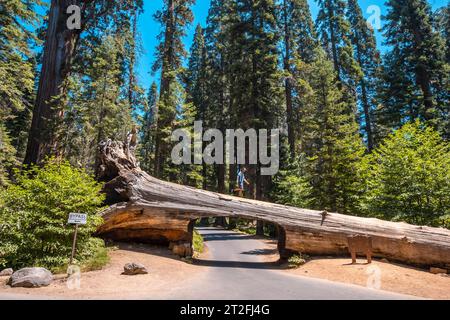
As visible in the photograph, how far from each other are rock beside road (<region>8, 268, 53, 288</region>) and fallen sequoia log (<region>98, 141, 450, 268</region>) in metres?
3.74

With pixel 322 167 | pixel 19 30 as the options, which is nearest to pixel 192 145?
pixel 322 167

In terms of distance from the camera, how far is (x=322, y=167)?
15.9 metres

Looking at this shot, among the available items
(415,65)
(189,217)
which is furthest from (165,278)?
(415,65)

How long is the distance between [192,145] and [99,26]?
43.6ft

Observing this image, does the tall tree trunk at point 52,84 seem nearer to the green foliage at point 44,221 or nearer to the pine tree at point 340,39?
the green foliage at point 44,221

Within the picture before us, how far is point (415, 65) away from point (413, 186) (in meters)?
16.1

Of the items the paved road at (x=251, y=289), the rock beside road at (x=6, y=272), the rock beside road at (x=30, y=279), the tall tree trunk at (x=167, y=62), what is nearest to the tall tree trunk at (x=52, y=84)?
the rock beside road at (x=6, y=272)

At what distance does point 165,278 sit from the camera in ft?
24.2

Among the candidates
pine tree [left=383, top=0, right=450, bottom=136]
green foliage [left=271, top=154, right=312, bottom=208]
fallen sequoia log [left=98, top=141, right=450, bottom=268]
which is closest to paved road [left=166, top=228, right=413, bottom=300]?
fallen sequoia log [left=98, top=141, right=450, bottom=268]

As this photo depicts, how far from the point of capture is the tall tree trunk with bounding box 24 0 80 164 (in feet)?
38.9

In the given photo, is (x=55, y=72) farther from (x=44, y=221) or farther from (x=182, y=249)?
(x=182, y=249)

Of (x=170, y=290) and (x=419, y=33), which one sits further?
(x=419, y=33)

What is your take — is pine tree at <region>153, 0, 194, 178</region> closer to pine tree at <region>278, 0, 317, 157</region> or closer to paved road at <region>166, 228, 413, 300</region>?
pine tree at <region>278, 0, 317, 157</region>

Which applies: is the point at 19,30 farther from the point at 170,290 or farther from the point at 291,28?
the point at 291,28
